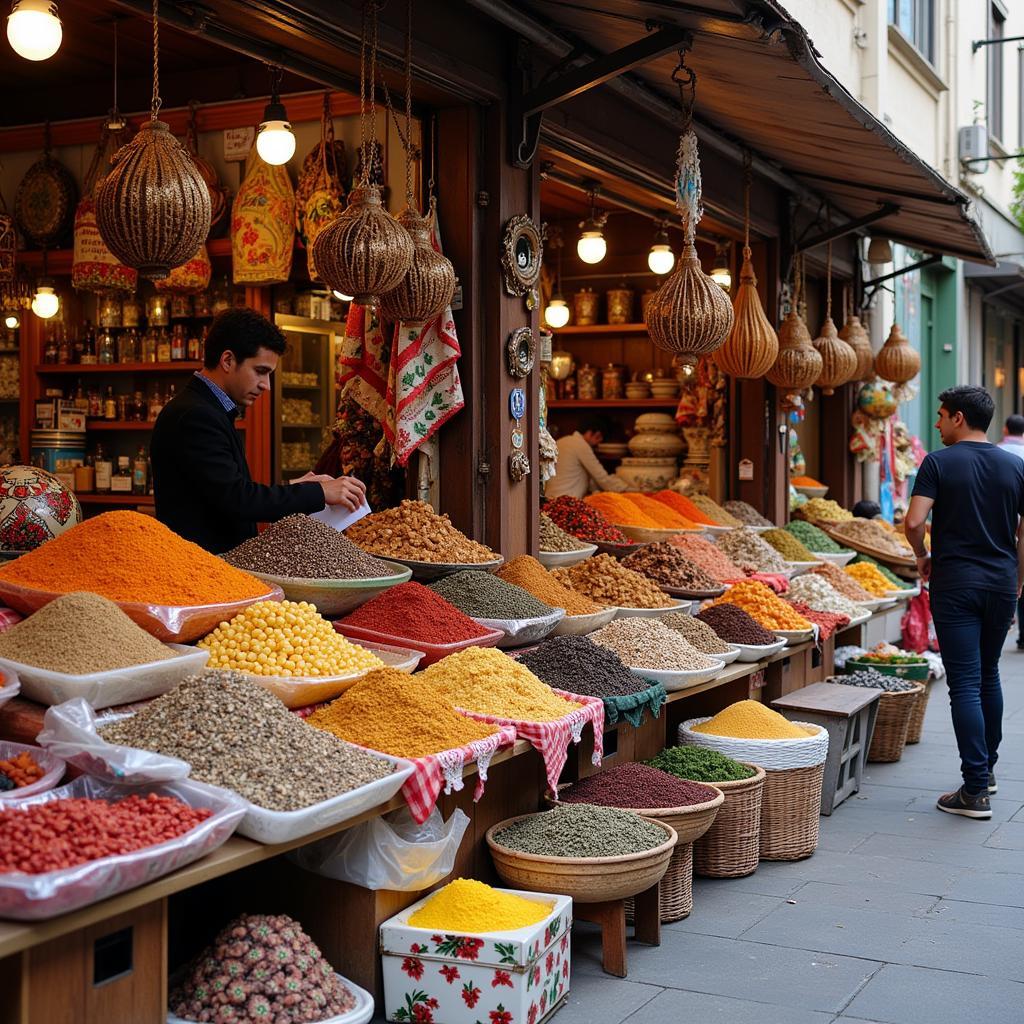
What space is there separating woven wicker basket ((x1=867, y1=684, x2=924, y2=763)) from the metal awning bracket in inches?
118

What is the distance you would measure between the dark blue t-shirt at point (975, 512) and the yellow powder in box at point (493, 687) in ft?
7.16

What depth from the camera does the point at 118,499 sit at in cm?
714

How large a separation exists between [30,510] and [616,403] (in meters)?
5.71

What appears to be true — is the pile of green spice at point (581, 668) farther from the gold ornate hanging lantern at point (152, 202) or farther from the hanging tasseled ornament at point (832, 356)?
the hanging tasseled ornament at point (832, 356)

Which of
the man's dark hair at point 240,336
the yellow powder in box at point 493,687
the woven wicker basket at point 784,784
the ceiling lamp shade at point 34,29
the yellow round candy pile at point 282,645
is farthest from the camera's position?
the woven wicker basket at point 784,784

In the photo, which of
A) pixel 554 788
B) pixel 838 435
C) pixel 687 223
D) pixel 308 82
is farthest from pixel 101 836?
pixel 838 435

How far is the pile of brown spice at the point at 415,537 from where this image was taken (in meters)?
4.49

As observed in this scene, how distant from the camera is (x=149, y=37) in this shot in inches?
240

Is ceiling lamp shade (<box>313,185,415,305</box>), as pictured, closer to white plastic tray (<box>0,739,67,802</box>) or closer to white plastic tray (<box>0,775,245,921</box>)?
white plastic tray (<box>0,739,67,802</box>)

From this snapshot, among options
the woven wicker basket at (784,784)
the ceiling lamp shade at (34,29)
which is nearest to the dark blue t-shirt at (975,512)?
the woven wicker basket at (784,784)

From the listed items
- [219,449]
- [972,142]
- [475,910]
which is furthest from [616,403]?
[972,142]

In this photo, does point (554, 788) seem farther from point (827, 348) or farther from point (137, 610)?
point (827, 348)

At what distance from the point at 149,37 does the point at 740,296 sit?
3.13 metres

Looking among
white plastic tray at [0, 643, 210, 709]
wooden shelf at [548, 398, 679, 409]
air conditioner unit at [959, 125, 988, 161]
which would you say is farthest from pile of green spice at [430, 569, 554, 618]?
air conditioner unit at [959, 125, 988, 161]
